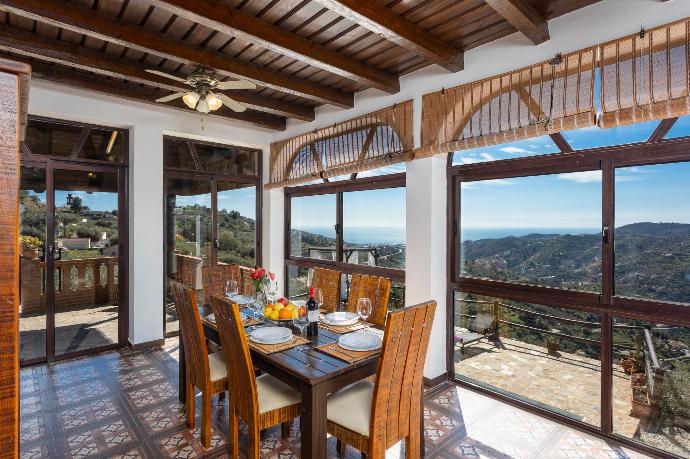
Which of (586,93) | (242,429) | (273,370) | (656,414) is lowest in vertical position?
(242,429)

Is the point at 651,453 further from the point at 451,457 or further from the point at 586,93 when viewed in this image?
the point at 586,93

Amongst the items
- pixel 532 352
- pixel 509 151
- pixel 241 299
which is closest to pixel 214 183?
pixel 241 299

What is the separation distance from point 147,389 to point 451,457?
248cm

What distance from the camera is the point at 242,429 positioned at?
2.55m

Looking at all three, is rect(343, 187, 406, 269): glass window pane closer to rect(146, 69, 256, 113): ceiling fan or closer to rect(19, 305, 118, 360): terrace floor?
rect(146, 69, 256, 113): ceiling fan

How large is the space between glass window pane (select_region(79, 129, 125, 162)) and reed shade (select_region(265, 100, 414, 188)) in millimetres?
1762

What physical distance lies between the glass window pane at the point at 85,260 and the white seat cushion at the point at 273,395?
287cm

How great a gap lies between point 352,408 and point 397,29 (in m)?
2.33

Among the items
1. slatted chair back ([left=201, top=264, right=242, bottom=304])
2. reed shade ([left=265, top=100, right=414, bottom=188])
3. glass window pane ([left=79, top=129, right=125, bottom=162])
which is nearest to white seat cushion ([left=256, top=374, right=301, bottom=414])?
slatted chair back ([left=201, top=264, right=242, bottom=304])

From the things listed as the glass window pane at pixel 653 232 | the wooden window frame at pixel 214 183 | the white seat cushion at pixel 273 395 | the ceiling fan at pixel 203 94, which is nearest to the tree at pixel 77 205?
the wooden window frame at pixel 214 183

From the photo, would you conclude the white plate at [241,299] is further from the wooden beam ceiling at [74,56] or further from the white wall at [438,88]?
the wooden beam ceiling at [74,56]

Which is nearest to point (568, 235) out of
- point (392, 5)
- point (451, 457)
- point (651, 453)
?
point (651, 453)

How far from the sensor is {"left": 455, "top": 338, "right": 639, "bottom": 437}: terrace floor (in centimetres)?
243

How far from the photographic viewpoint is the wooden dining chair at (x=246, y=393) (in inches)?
74.1
